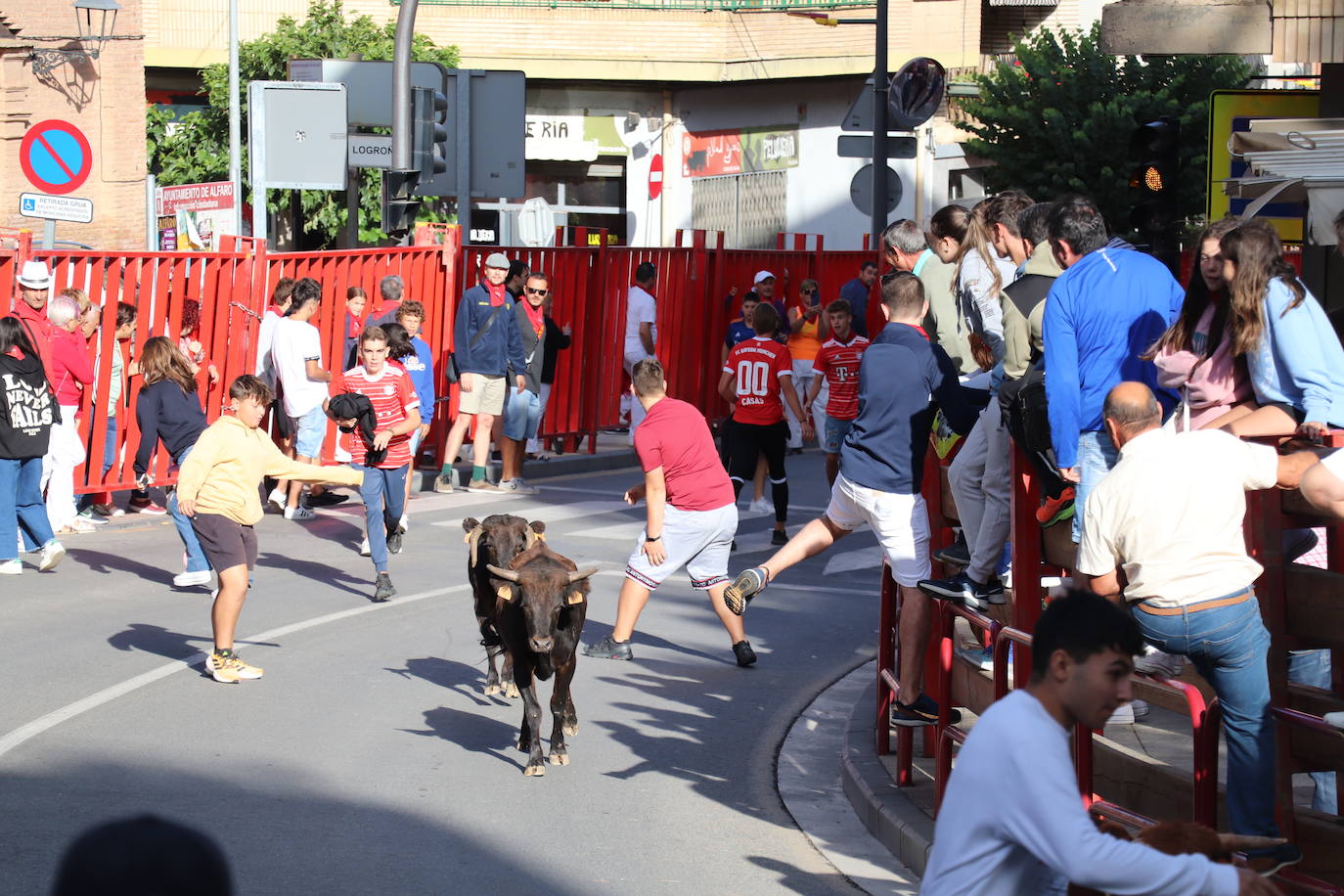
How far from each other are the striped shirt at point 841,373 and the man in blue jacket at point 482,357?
380 cm

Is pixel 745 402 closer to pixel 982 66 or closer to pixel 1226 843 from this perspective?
pixel 1226 843

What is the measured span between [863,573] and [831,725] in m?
4.65

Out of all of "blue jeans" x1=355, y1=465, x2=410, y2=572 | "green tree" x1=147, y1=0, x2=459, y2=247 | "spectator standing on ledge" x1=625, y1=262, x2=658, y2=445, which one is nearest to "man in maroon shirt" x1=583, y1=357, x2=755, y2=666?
"blue jeans" x1=355, y1=465, x2=410, y2=572

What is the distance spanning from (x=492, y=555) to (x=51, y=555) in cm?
520

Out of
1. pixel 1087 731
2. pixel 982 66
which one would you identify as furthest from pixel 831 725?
pixel 982 66

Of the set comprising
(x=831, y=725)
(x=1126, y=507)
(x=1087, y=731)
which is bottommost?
(x=831, y=725)

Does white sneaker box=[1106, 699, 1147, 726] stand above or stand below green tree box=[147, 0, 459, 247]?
below

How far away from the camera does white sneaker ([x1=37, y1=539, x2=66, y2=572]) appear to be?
498 inches

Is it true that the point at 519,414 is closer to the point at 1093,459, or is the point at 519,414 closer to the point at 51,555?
the point at 51,555

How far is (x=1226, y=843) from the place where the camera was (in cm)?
367

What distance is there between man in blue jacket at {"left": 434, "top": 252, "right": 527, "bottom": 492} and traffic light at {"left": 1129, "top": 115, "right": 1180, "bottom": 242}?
7741 mm


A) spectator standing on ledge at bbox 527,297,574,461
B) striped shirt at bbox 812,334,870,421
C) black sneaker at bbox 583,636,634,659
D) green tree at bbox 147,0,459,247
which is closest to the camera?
black sneaker at bbox 583,636,634,659

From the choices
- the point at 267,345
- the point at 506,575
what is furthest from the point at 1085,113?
the point at 506,575

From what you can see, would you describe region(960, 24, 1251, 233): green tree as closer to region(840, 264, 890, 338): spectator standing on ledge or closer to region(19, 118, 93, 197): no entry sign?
region(840, 264, 890, 338): spectator standing on ledge
